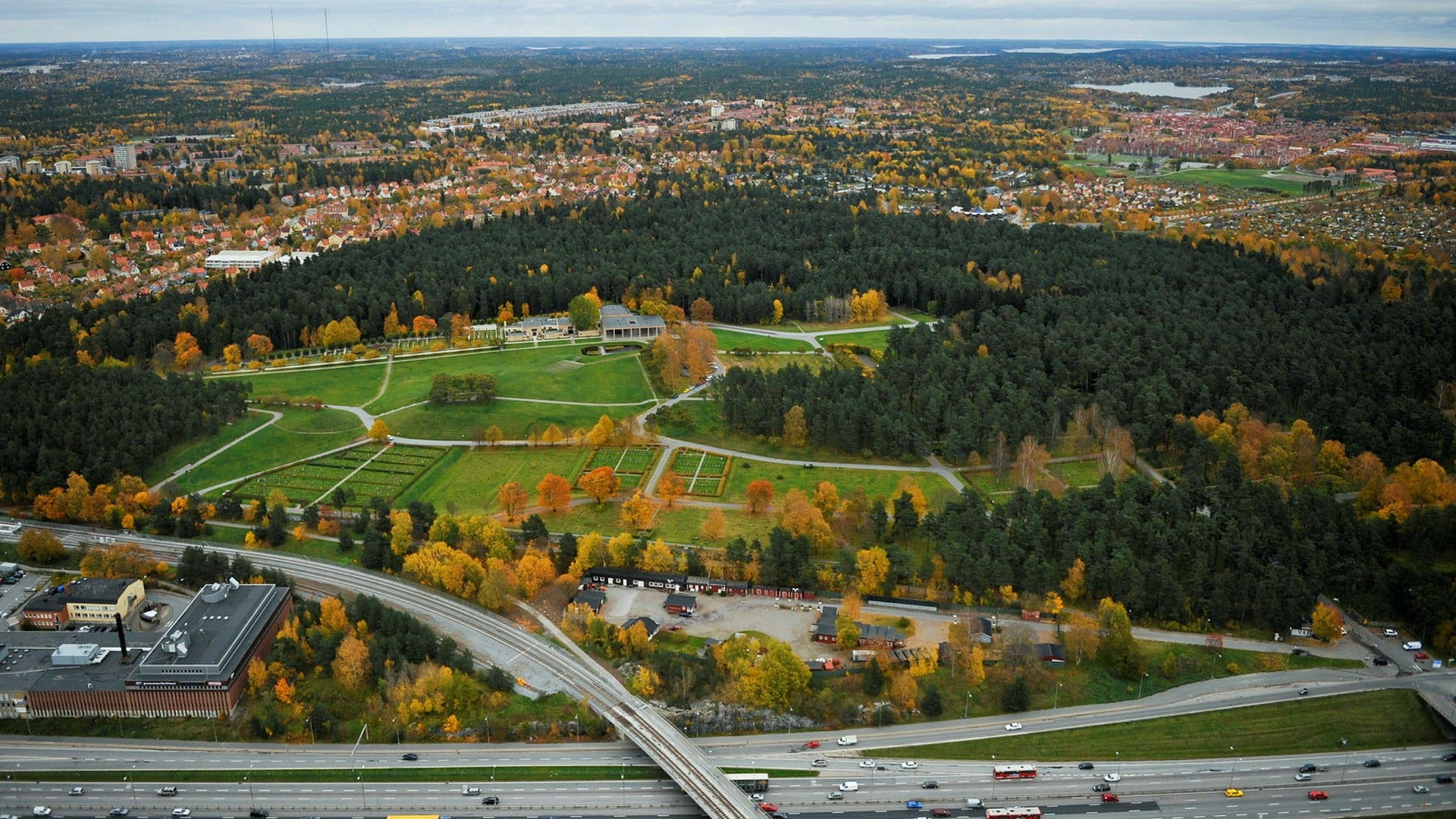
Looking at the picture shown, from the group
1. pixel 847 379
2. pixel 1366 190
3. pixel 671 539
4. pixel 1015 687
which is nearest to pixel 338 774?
pixel 671 539

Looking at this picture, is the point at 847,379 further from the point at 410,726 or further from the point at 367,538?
the point at 410,726

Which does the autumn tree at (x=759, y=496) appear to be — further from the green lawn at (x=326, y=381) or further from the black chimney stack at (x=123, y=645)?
the green lawn at (x=326, y=381)

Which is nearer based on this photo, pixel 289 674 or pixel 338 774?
pixel 338 774

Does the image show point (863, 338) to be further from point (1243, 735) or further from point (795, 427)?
point (1243, 735)

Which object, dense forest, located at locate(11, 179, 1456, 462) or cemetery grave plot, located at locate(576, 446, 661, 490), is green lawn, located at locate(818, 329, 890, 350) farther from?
cemetery grave plot, located at locate(576, 446, 661, 490)

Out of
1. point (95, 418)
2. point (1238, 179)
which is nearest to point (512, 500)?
point (95, 418)

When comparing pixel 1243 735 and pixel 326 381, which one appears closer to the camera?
pixel 1243 735

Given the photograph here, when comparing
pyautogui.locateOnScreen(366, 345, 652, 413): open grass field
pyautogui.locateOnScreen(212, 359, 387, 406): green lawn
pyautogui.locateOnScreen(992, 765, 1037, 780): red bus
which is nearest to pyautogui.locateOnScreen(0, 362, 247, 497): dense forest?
pyautogui.locateOnScreen(212, 359, 387, 406): green lawn
